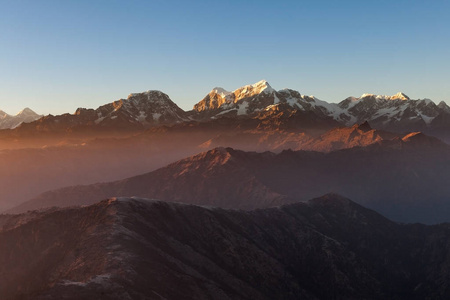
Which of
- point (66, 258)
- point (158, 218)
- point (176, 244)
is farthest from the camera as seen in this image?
point (158, 218)

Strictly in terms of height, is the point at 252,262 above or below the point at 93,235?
below

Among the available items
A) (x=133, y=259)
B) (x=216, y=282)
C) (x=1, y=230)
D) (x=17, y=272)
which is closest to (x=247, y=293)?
(x=216, y=282)

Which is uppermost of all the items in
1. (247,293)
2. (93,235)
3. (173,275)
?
(93,235)

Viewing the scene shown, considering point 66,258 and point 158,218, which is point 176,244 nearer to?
point 158,218

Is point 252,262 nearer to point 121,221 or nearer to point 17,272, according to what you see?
point 121,221

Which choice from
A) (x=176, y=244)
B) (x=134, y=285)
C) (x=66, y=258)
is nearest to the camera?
(x=134, y=285)

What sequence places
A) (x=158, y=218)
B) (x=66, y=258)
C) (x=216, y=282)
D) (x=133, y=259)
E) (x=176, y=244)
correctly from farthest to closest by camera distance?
(x=158, y=218) → (x=176, y=244) → (x=216, y=282) → (x=66, y=258) → (x=133, y=259)

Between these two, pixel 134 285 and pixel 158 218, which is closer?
pixel 134 285

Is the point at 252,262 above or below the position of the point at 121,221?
below

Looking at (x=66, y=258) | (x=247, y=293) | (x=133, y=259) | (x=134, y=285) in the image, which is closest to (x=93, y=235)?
(x=66, y=258)
